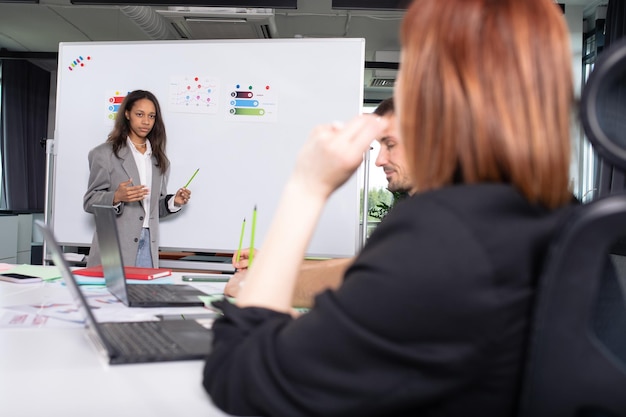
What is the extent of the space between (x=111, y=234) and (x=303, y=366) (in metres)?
0.93

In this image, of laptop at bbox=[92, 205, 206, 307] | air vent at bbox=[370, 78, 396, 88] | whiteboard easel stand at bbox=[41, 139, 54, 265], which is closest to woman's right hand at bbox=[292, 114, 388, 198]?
laptop at bbox=[92, 205, 206, 307]

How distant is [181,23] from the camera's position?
560 centimetres

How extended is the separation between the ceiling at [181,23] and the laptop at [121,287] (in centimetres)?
367

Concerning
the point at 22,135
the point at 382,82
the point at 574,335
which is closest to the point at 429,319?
the point at 574,335

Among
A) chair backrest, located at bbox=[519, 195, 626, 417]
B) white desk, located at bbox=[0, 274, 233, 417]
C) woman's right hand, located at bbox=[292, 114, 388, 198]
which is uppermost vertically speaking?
woman's right hand, located at bbox=[292, 114, 388, 198]

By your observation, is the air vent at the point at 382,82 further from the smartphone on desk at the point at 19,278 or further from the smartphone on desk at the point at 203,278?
the smartphone on desk at the point at 19,278

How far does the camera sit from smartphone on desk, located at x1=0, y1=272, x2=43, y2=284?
167cm

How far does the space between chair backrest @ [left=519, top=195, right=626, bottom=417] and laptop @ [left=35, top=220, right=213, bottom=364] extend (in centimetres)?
53

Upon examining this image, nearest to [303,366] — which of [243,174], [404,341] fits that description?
[404,341]

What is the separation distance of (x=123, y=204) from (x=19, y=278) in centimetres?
142

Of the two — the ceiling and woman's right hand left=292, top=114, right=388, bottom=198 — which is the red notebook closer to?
woman's right hand left=292, top=114, right=388, bottom=198

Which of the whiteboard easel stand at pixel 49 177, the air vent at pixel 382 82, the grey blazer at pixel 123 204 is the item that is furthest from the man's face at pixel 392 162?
the air vent at pixel 382 82

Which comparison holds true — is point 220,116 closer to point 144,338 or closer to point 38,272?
point 38,272

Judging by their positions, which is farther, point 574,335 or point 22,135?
point 22,135
